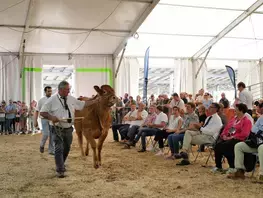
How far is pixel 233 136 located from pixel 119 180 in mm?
1886

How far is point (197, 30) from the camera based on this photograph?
13.8 m

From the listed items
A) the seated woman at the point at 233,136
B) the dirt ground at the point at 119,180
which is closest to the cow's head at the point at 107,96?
the dirt ground at the point at 119,180

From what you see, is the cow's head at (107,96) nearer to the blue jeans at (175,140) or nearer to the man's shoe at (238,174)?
the blue jeans at (175,140)

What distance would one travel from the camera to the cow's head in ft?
18.7

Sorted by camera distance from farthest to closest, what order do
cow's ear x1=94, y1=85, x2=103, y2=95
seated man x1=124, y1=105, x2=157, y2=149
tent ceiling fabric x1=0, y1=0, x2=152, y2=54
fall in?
tent ceiling fabric x1=0, y1=0, x2=152, y2=54
seated man x1=124, y1=105, x2=157, y2=149
cow's ear x1=94, y1=85, x2=103, y2=95

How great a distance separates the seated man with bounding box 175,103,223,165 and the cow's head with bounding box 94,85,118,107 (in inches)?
59.4

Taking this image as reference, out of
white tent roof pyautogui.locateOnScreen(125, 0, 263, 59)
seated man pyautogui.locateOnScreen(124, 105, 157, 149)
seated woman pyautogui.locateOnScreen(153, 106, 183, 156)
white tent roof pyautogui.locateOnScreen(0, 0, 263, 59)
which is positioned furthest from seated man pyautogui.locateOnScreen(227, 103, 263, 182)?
white tent roof pyautogui.locateOnScreen(125, 0, 263, 59)

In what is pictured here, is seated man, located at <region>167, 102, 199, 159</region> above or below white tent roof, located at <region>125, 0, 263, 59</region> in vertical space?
below

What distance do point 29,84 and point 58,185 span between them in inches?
456

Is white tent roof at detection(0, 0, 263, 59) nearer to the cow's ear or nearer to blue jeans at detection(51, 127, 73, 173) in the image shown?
the cow's ear

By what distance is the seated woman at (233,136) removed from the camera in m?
4.90

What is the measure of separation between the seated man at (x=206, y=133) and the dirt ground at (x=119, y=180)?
1.11 feet

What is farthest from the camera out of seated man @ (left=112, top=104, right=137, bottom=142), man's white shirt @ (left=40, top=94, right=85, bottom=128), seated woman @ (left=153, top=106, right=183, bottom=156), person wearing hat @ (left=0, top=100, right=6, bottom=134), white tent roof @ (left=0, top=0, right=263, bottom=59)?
person wearing hat @ (left=0, top=100, right=6, bottom=134)

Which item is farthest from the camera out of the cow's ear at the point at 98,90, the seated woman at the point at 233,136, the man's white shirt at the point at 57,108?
the cow's ear at the point at 98,90
